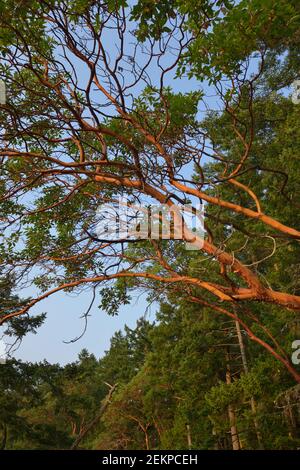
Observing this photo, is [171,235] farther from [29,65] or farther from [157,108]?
[29,65]

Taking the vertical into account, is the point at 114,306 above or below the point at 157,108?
below

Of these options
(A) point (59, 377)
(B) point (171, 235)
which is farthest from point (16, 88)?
(A) point (59, 377)

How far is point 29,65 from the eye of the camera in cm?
375

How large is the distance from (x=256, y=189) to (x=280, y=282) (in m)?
2.55

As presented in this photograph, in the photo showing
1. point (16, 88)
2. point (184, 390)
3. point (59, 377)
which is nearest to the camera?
point (16, 88)

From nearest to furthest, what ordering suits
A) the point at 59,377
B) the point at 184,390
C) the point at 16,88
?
the point at 16,88, the point at 59,377, the point at 184,390

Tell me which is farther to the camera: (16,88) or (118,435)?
(118,435)

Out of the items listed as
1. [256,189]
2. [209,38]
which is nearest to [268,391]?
[256,189]

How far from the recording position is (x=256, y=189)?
10.7 meters

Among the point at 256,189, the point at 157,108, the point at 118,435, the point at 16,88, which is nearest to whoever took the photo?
the point at 16,88

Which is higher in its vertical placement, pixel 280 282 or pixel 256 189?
pixel 256 189

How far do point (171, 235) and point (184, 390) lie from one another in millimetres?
12760
